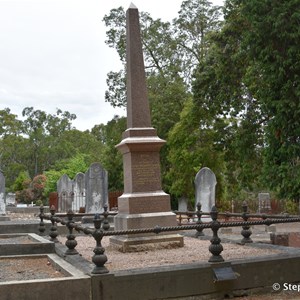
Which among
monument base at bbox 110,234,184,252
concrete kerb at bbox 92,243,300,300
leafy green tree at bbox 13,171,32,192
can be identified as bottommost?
concrete kerb at bbox 92,243,300,300

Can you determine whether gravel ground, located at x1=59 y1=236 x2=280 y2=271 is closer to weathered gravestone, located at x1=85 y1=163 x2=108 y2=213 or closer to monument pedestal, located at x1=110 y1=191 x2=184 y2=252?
monument pedestal, located at x1=110 y1=191 x2=184 y2=252

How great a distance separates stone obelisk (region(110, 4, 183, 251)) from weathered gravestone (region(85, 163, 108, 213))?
37.6 feet

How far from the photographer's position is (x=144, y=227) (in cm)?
1077

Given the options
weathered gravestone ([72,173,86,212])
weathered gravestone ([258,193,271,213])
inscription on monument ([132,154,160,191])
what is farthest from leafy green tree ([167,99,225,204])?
inscription on monument ([132,154,160,191])

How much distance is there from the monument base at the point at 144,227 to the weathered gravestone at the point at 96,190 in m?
11.7

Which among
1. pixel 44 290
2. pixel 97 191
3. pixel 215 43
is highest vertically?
pixel 215 43

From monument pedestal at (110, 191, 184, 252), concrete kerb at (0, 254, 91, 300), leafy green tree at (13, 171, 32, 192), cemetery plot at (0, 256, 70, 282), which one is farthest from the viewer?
leafy green tree at (13, 171, 32, 192)

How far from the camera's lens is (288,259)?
27.1ft

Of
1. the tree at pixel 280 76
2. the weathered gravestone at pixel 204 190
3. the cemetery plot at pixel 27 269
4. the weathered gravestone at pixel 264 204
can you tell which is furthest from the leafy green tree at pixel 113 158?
the cemetery plot at pixel 27 269

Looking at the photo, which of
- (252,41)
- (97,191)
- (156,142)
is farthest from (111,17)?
(156,142)

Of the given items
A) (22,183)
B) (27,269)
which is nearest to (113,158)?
(22,183)

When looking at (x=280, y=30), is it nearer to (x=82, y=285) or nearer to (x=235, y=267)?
(x=235, y=267)

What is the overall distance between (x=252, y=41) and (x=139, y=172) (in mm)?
Answer: 9134

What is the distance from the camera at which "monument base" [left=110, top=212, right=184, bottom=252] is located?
34.9 ft
